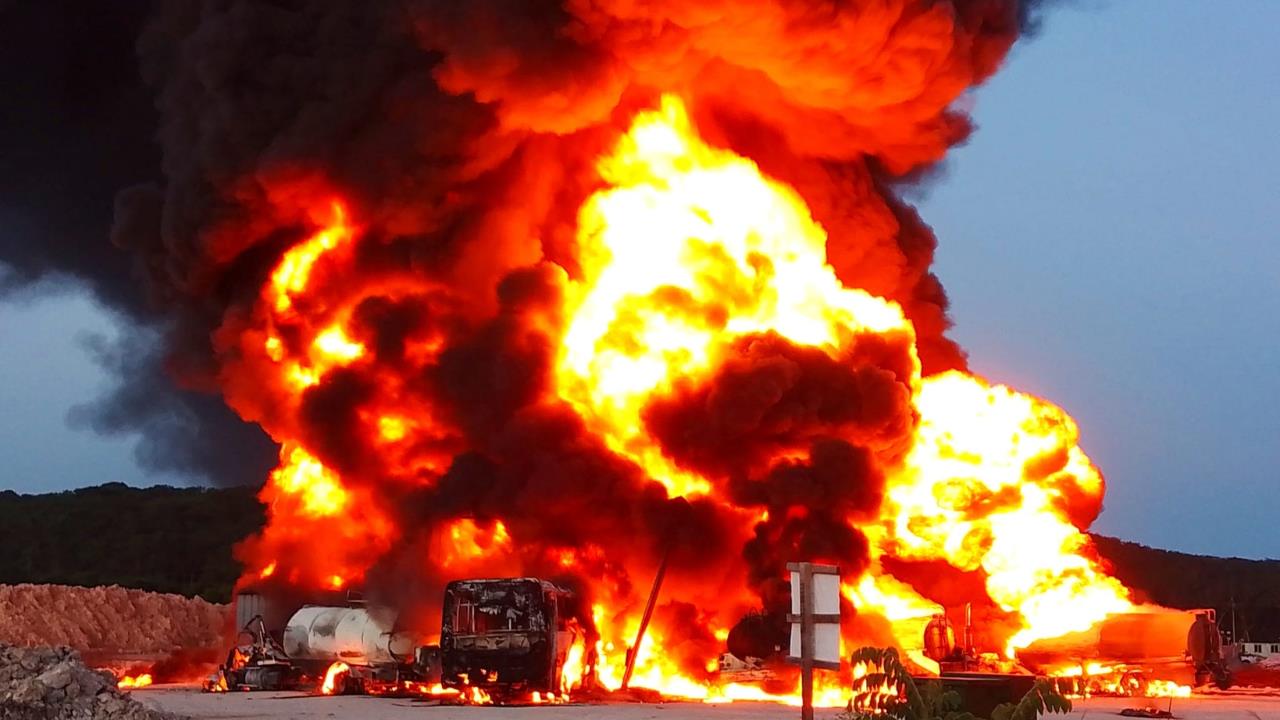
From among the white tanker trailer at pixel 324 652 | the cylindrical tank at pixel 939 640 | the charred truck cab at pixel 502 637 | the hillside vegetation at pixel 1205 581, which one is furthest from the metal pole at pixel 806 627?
the hillside vegetation at pixel 1205 581

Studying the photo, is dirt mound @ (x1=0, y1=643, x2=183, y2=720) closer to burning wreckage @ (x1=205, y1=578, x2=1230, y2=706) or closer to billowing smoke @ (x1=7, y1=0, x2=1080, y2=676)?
burning wreckage @ (x1=205, y1=578, x2=1230, y2=706)

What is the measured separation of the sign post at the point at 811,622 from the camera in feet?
45.3

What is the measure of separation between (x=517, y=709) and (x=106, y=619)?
38520 mm

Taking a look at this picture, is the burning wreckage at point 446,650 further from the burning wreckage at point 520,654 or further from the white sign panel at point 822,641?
the white sign panel at point 822,641

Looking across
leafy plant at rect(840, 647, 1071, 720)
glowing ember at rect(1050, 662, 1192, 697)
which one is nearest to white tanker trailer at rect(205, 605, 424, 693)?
glowing ember at rect(1050, 662, 1192, 697)

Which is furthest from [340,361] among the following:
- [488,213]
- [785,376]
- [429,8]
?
[785,376]

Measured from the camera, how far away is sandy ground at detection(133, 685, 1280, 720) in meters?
A: 27.3

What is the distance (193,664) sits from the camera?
44.8 m

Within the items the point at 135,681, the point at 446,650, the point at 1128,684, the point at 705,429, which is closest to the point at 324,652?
the point at 446,650

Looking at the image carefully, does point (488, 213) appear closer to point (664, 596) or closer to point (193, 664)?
point (664, 596)

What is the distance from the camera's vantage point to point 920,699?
45.9ft

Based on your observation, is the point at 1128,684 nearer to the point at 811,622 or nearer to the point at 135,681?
the point at 811,622

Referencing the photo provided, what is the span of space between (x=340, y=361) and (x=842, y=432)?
14.7 meters

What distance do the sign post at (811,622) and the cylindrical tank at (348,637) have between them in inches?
978
